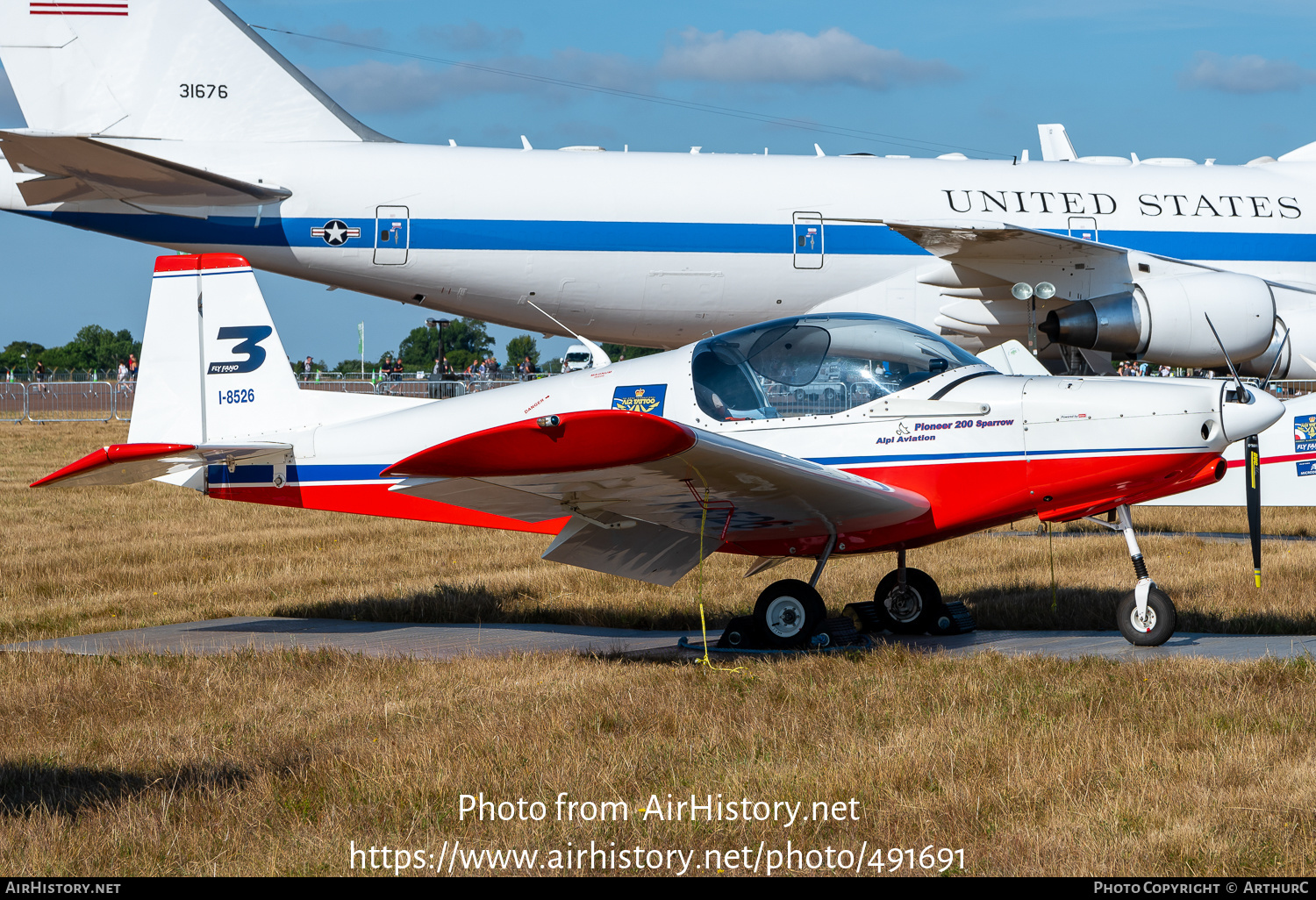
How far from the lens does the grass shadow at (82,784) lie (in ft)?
14.5

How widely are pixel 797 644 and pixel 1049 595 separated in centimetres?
325

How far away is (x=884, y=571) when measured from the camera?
11102mm

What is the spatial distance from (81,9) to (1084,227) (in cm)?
1319

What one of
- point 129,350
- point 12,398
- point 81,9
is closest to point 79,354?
point 129,350

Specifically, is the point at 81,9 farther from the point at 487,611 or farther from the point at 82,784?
the point at 82,784

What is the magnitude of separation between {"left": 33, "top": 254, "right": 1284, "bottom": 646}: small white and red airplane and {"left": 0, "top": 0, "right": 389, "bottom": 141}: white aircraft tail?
8.02m

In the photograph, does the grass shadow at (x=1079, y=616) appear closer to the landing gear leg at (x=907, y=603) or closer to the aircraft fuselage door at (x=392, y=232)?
the landing gear leg at (x=907, y=603)

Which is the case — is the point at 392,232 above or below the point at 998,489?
above

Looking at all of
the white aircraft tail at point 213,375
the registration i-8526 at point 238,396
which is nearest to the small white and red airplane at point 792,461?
the white aircraft tail at point 213,375

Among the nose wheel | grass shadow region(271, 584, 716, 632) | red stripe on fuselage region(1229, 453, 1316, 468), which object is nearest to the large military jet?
red stripe on fuselage region(1229, 453, 1316, 468)

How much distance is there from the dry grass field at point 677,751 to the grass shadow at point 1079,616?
35mm

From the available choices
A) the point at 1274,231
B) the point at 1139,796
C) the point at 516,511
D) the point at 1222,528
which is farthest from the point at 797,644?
the point at 1274,231

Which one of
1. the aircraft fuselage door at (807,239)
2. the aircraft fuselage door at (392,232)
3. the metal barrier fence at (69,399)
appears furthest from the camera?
the metal barrier fence at (69,399)

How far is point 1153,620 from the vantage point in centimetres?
730
